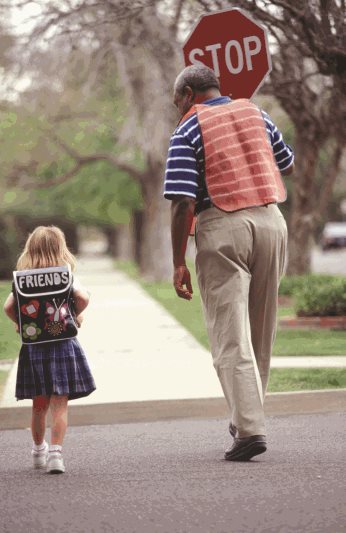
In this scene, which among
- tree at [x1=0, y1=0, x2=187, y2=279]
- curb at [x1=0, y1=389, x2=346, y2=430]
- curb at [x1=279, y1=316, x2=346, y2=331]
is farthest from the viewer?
tree at [x1=0, y1=0, x2=187, y2=279]

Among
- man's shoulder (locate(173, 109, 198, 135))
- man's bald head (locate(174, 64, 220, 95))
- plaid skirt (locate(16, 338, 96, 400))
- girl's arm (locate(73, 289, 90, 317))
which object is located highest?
man's bald head (locate(174, 64, 220, 95))

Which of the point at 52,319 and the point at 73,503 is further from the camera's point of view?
the point at 52,319

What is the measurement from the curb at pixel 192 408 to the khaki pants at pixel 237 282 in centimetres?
191

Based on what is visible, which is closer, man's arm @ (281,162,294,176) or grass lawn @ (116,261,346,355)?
man's arm @ (281,162,294,176)

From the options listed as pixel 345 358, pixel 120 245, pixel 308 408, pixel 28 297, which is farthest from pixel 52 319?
pixel 120 245

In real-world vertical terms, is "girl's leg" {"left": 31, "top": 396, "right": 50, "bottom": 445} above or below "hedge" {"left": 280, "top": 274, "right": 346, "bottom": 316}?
above

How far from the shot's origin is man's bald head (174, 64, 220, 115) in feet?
20.9

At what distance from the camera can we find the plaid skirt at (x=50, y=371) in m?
6.15

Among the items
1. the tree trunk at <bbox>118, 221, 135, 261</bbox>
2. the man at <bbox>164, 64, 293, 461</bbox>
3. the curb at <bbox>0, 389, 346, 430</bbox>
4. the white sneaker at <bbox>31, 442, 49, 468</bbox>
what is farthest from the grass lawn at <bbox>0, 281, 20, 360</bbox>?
the tree trunk at <bbox>118, 221, 135, 261</bbox>

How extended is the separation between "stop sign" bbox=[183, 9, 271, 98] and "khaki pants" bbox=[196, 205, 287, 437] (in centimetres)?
Answer: 307

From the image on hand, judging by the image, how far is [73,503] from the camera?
5.29 meters

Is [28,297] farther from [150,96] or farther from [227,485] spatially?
[150,96]

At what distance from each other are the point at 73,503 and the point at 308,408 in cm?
326

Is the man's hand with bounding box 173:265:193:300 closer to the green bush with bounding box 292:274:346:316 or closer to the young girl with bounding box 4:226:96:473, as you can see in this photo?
the young girl with bounding box 4:226:96:473
